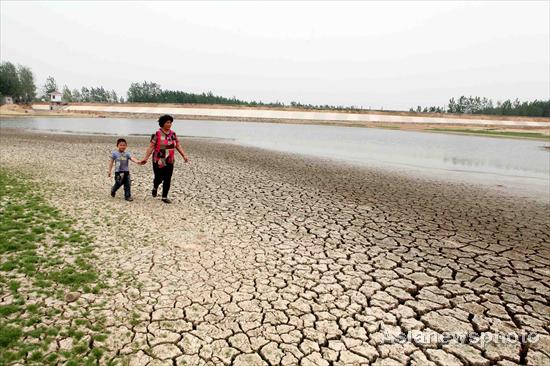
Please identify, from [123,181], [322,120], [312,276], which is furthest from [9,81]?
[312,276]

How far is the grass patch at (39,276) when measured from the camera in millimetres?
3043

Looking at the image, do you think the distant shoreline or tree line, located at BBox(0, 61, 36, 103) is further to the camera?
tree line, located at BBox(0, 61, 36, 103)

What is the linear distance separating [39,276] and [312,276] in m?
3.88

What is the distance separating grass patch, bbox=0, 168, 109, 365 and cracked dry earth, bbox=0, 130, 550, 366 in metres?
0.25

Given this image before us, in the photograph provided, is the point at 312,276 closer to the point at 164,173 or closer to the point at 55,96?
the point at 164,173

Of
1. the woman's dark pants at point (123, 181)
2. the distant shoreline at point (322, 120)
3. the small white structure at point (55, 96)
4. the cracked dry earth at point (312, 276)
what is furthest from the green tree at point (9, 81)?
the woman's dark pants at point (123, 181)

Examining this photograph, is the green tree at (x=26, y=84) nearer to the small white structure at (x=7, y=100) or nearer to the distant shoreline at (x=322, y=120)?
the small white structure at (x=7, y=100)

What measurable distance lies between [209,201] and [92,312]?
206 inches

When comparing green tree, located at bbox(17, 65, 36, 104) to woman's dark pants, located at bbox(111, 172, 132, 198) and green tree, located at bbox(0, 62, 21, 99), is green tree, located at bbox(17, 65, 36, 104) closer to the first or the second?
green tree, located at bbox(0, 62, 21, 99)

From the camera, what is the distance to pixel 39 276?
4293 millimetres

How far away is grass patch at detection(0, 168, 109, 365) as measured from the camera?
3.04 m

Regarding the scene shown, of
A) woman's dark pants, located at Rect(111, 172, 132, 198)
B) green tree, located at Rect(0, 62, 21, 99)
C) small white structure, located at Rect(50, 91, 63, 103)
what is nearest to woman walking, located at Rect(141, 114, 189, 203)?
woman's dark pants, located at Rect(111, 172, 132, 198)

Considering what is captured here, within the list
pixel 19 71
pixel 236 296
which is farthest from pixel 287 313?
pixel 19 71

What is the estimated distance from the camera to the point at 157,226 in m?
6.65
